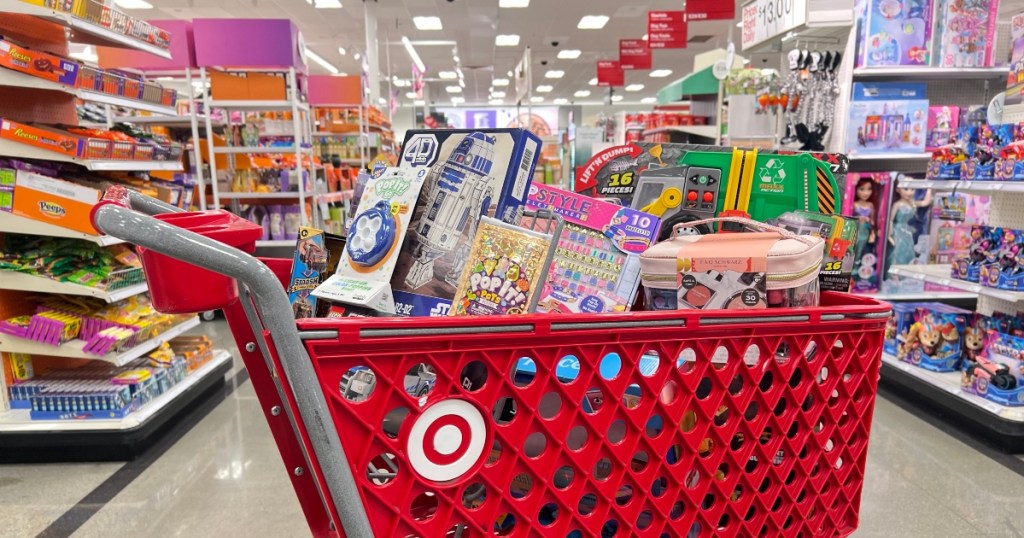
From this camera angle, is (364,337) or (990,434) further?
(990,434)

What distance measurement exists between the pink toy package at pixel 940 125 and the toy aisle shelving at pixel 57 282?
4737 millimetres

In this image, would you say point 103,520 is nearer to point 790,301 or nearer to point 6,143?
point 6,143

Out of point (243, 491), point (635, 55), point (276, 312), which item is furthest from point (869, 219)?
point (635, 55)

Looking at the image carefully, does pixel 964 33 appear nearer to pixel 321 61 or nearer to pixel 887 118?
pixel 887 118

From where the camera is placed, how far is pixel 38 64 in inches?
95.7

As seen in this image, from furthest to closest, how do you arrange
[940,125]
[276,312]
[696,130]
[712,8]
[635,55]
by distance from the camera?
1. [635,55]
2. [712,8]
3. [696,130]
4. [940,125]
5. [276,312]

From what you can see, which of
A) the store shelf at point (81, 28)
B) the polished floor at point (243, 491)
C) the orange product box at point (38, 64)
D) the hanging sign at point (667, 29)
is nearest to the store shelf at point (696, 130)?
the hanging sign at point (667, 29)

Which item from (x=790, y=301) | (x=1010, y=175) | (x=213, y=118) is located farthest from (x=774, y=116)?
(x=213, y=118)

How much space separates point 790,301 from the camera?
3.56 feet

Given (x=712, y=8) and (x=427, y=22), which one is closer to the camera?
(x=712, y=8)

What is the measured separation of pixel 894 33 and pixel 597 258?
3617mm

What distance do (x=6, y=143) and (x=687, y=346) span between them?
275 centimetres

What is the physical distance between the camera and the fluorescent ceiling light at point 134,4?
32.8ft

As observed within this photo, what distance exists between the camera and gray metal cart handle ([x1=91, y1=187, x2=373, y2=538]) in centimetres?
69
